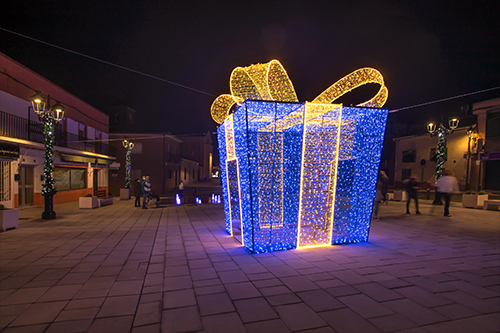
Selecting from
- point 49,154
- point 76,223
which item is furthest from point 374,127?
→ point 49,154

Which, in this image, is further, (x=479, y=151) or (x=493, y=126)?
(x=479, y=151)

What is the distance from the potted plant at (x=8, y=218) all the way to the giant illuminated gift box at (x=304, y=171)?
6547 mm

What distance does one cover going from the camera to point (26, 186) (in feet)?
43.7

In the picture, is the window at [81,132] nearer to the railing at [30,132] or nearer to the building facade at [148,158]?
the railing at [30,132]

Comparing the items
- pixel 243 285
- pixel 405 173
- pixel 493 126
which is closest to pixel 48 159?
pixel 243 285

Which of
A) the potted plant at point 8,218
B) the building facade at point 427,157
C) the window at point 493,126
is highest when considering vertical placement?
the window at point 493,126

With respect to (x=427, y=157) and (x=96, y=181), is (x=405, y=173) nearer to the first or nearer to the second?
(x=427, y=157)

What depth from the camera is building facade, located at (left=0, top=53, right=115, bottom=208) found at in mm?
11781

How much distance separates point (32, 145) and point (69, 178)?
14.6 feet

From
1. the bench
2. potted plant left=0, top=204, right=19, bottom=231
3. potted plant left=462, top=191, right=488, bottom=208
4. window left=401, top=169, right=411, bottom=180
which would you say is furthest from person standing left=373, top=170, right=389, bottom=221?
window left=401, top=169, right=411, bottom=180

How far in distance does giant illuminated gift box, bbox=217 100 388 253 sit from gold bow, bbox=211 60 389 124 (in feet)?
0.95

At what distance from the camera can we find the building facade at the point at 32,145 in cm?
1178

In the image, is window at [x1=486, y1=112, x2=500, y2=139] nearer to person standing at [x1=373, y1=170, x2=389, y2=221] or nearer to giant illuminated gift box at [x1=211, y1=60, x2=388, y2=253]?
person standing at [x1=373, y1=170, x2=389, y2=221]

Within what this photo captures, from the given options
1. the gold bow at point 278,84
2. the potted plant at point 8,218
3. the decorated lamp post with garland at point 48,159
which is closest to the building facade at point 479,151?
the gold bow at point 278,84
